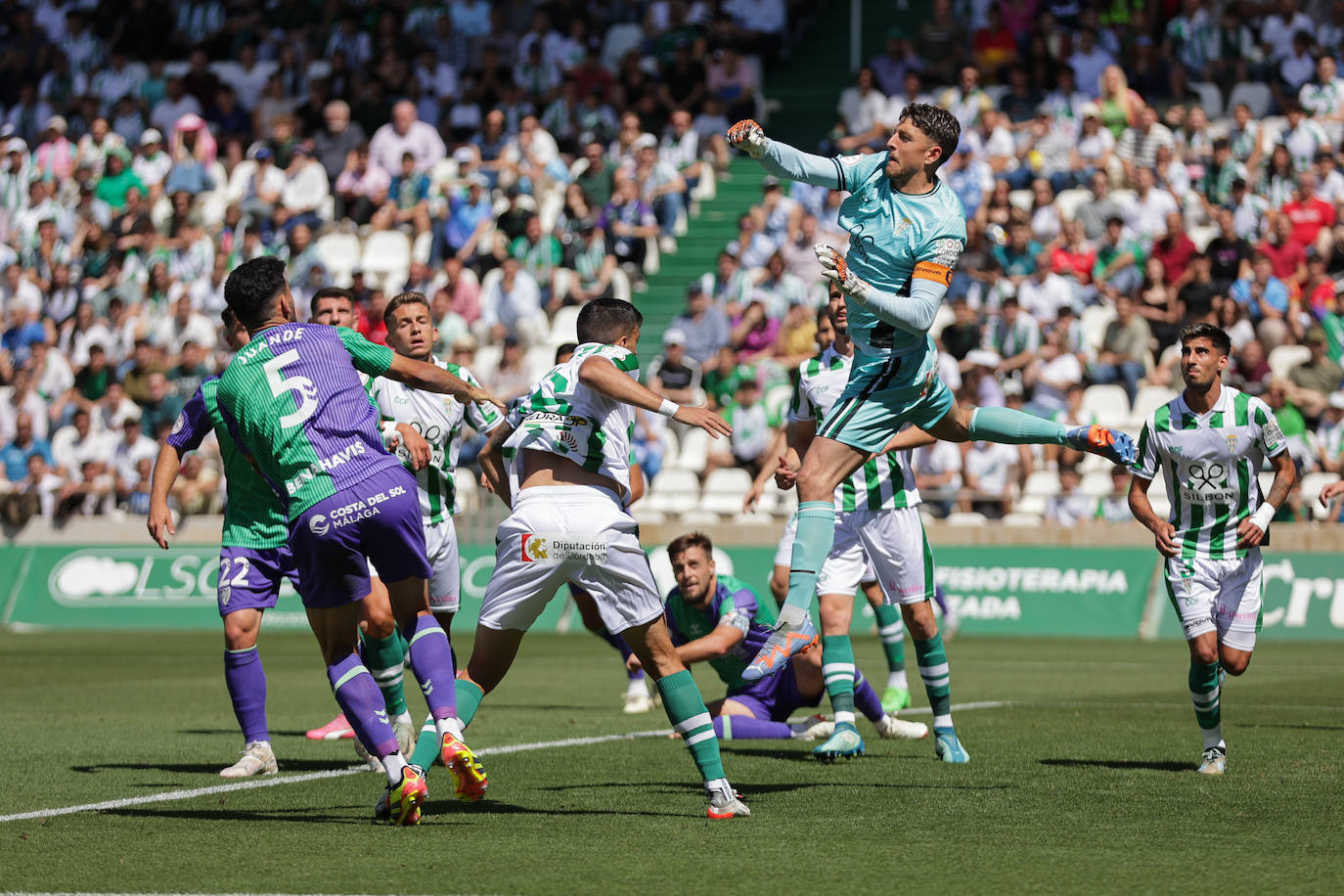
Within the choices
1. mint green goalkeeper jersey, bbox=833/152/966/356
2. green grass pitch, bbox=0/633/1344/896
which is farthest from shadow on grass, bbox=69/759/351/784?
mint green goalkeeper jersey, bbox=833/152/966/356

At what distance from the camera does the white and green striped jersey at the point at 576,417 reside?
25.7 feet

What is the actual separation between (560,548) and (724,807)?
128 centimetres

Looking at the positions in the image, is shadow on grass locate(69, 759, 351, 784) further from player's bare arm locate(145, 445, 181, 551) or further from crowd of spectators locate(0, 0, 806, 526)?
crowd of spectators locate(0, 0, 806, 526)

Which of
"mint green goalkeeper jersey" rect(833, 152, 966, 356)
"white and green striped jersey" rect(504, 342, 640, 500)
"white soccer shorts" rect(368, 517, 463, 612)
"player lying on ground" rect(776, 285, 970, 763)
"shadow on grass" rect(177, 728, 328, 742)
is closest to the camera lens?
"white and green striped jersey" rect(504, 342, 640, 500)

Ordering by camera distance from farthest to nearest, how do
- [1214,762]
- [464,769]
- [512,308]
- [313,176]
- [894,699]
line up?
[313,176]
[512,308]
[894,699]
[1214,762]
[464,769]

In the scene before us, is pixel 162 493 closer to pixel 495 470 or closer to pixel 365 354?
pixel 495 470

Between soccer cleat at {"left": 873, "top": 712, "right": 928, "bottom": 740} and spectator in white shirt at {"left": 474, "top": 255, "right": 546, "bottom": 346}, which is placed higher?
soccer cleat at {"left": 873, "top": 712, "right": 928, "bottom": 740}

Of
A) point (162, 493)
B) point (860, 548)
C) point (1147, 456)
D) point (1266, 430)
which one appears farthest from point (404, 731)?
point (1266, 430)

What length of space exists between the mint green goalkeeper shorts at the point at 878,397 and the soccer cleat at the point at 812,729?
3156 mm

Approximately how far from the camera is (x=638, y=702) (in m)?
13.2

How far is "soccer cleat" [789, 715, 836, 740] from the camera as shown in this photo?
1120 cm

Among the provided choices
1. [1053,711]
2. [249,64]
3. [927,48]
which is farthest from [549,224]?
[1053,711]

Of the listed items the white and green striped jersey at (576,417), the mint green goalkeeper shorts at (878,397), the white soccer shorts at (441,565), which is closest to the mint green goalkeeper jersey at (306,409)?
the white and green striped jersey at (576,417)

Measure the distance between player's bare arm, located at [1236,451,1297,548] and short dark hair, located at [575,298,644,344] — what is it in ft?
11.8
